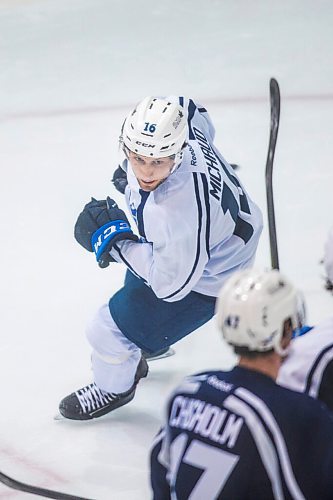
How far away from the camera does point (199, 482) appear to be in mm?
1771

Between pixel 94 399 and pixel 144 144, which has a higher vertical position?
pixel 144 144

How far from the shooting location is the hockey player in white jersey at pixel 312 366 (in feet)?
6.29

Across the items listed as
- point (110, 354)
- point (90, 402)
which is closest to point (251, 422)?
point (110, 354)

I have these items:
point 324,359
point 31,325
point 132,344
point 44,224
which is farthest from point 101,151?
point 324,359

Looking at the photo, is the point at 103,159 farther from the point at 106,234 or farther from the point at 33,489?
the point at 33,489

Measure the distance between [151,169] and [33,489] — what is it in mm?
813

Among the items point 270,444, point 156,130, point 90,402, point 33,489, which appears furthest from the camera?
point 90,402

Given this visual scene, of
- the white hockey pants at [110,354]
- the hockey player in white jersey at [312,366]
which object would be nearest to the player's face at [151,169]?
the white hockey pants at [110,354]

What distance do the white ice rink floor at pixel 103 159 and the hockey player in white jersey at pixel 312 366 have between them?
907 mm

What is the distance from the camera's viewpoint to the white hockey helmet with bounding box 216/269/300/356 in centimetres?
174

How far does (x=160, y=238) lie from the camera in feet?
8.77

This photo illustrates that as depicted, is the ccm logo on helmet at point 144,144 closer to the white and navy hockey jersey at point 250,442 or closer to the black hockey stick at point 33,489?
the black hockey stick at point 33,489

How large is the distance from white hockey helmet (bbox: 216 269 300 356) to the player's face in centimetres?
92

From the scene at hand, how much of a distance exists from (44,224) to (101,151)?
2.01 ft
